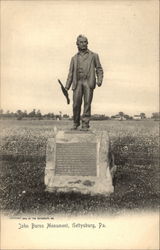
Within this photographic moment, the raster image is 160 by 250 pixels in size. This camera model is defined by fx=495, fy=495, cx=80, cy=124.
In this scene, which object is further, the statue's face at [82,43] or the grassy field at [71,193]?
the statue's face at [82,43]

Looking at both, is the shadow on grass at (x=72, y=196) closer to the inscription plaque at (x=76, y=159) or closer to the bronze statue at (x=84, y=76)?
the inscription plaque at (x=76, y=159)

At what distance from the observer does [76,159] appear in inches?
402

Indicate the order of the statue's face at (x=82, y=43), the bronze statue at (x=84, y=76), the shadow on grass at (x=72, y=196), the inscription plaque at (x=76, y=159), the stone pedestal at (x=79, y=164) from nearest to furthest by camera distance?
1. the shadow on grass at (x=72, y=196)
2. the stone pedestal at (x=79, y=164)
3. the inscription plaque at (x=76, y=159)
4. the statue's face at (x=82, y=43)
5. the bronze statue at (x=84, y=76)

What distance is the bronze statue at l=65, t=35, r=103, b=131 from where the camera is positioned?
10641 mm

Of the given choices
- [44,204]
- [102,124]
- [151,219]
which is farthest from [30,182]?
[102,124]

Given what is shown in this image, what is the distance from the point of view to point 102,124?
18453 mm

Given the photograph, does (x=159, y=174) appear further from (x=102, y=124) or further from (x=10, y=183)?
(x=102, y=124)

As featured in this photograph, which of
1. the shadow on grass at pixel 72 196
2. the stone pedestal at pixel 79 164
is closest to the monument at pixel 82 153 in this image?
the stone pedestal at pixel 79 164

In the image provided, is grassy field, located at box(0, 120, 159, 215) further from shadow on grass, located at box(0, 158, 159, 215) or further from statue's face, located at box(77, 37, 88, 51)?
statue's face, located at box(77, 37, 88, 51)

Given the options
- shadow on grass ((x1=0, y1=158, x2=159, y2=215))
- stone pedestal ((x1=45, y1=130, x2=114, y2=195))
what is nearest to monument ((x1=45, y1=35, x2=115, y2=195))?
stone pedestal ((x1=45, y1=130, x2=114, y2=195))

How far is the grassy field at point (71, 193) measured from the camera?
9.65 meters

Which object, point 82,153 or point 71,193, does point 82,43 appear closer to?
point 82,153

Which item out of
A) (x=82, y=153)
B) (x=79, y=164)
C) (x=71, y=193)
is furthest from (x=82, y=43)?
(x=71, y=193)

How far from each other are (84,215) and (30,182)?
2.02m
